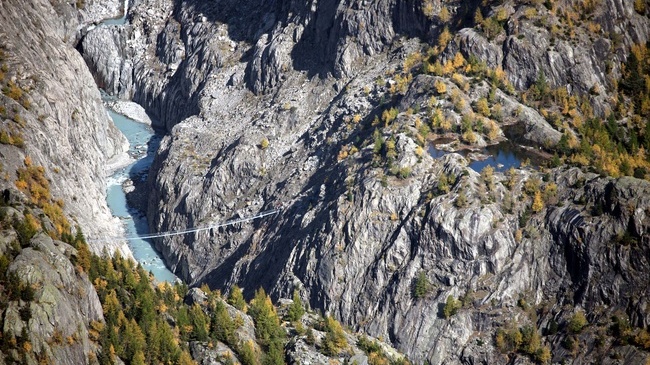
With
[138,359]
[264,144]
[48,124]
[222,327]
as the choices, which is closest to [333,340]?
[222,327]

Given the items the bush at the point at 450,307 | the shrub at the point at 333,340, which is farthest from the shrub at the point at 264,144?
the bush at the point at 450,307

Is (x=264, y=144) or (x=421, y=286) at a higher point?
(x=264, y=144)

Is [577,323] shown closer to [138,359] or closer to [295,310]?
[295,310]

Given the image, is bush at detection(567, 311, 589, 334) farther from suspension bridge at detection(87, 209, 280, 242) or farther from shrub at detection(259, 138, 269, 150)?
shrub at detection(259, 138, 269, 150)

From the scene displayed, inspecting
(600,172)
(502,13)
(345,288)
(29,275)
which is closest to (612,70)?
(502,13)

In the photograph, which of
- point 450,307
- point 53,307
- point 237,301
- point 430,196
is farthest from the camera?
point 430,196

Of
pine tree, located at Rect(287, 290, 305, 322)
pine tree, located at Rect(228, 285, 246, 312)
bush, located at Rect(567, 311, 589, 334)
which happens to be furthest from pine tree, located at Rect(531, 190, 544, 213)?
pine tree, located at Rect(228, 285, 246, 312)

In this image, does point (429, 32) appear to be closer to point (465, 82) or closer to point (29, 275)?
point (465, 82)
